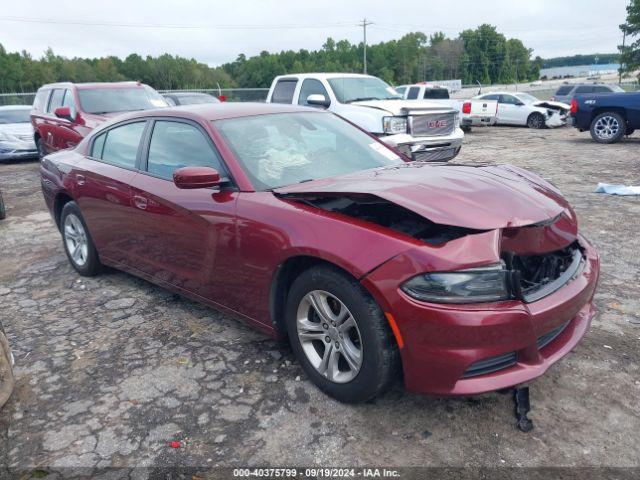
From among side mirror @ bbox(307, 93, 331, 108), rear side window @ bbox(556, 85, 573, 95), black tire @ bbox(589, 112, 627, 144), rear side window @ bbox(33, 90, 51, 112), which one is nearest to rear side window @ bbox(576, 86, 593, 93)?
rear side window @ bbox(556, 85, 573, 95)

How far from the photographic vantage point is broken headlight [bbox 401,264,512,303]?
92.0 inches

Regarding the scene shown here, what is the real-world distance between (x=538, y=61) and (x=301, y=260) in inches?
6123

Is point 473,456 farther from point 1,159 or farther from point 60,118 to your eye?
point 1,159

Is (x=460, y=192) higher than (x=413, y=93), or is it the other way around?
(x=413, y=93)

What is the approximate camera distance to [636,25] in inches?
1853

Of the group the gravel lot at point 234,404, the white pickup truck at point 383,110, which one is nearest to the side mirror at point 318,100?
the white pickup truck at point 383,110

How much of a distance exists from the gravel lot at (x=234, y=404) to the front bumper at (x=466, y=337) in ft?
1.16

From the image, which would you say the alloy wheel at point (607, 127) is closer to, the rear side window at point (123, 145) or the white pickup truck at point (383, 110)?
the white pickup truck at point (383, 110)

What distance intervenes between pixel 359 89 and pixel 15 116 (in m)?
8.90

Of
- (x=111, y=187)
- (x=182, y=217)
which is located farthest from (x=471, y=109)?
(x=182, y=217)

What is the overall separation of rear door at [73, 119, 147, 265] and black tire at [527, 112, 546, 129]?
1808cm

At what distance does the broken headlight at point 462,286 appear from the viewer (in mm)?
2338

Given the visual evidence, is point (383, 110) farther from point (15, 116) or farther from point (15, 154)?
point (15, 116)

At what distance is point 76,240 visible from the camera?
4.98m
